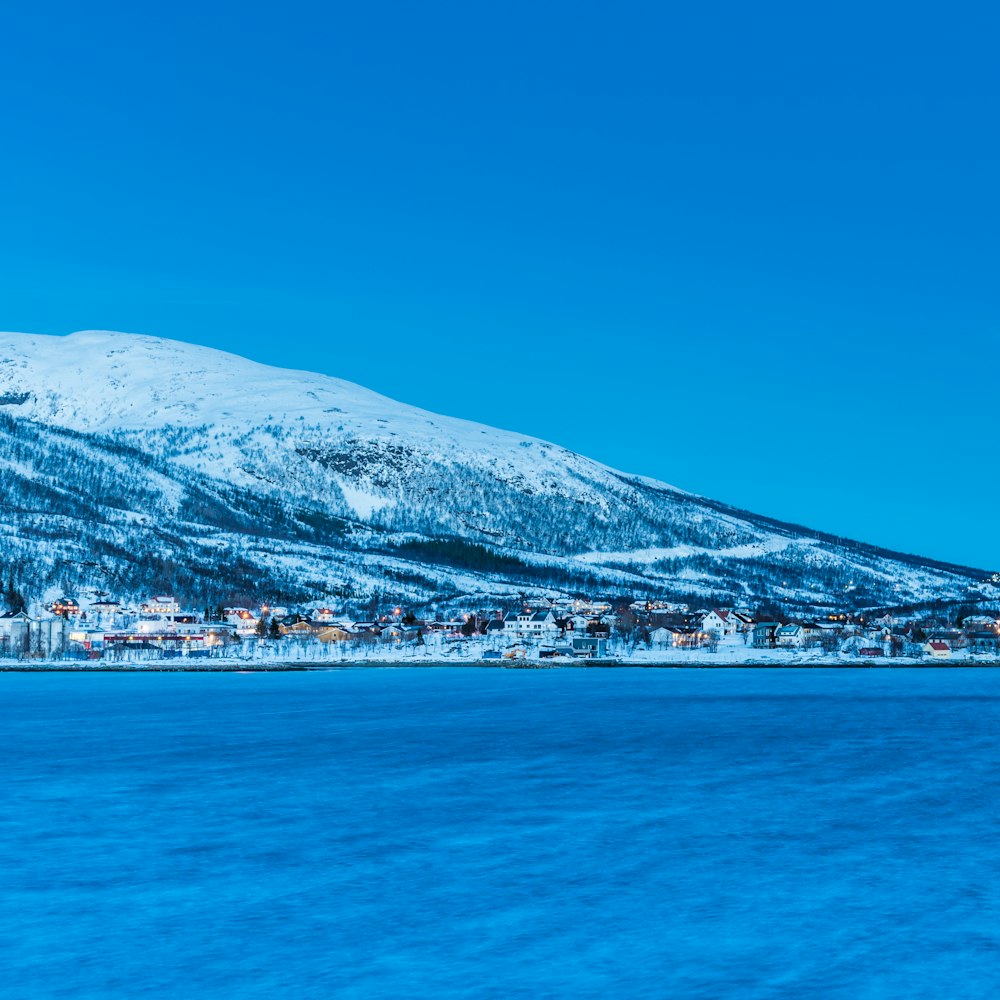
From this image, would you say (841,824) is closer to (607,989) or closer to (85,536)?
(607,989)

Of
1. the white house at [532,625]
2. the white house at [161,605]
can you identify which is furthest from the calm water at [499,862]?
the white house at [161,605]

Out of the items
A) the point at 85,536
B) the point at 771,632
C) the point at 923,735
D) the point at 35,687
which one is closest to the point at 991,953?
the point at 923,735

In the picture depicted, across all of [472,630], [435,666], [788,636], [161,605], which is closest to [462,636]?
[472,630]

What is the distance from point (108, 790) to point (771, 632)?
129 metres

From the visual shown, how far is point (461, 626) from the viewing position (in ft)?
539

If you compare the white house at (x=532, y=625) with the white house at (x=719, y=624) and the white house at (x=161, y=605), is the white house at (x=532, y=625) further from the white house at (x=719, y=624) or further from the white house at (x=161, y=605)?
the white house at (x=161, y=605)

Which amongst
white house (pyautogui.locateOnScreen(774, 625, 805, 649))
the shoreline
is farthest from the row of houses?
Result: the shoreline

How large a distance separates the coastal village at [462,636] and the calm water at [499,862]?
7983cm

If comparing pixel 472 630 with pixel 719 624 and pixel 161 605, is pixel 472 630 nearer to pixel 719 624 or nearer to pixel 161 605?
pixel 719 624

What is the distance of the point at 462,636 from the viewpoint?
15750cm

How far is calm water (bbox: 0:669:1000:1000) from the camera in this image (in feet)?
56.0

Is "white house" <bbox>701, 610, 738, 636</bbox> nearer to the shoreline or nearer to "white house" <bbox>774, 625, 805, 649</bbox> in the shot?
"white house" <bbox>774, 625, 805, 649</bbox>

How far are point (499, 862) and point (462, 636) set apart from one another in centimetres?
13402

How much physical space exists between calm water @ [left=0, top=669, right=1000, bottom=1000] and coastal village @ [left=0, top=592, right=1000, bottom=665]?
79826 millimetres
